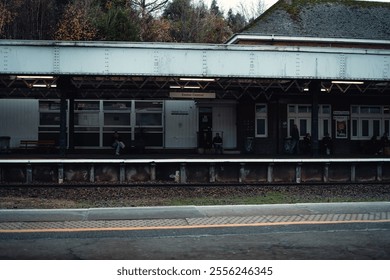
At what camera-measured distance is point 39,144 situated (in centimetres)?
2786

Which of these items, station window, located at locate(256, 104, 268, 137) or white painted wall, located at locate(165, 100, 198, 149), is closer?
station window, located at locate(256, 104, 268, 137)

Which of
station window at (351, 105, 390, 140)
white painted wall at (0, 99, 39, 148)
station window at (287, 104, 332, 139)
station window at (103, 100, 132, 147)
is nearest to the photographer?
white painted wall at (0, 99, 39, 148)

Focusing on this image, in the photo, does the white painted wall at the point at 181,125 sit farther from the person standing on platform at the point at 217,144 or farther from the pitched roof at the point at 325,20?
the pitched roof at the point at 325,20

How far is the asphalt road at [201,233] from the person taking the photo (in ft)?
21.7

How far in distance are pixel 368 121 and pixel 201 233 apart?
25.4 m

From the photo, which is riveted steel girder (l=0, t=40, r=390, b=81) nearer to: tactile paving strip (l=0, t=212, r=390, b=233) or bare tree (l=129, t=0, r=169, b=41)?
tactile paving strip (l=0, t=212, r=390, b=233)

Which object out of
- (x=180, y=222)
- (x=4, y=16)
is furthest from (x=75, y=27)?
(x=180, y=222)

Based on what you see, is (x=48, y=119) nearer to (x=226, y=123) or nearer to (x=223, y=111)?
(x=223, y=111)

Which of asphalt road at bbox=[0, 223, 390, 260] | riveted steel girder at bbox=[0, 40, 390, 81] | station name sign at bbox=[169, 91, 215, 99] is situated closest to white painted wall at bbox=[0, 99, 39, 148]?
station name sign at bbox=[169, 91, 215, 99]

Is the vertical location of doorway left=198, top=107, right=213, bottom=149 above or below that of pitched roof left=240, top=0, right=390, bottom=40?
below

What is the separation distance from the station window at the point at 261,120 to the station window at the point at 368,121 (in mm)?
5744

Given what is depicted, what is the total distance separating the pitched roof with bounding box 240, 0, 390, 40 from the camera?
107 ft

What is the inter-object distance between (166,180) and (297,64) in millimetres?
7467

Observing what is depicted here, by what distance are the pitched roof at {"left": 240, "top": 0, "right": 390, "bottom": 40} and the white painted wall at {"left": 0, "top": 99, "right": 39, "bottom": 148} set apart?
14714mm
